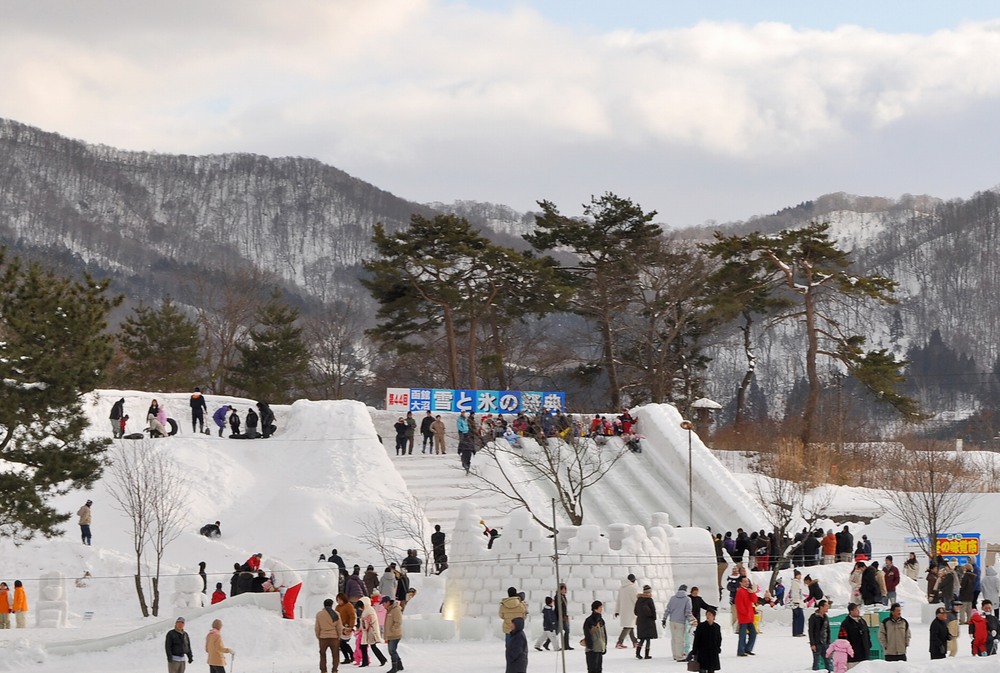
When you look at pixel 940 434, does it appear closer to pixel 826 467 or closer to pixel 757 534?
pixel 826 467

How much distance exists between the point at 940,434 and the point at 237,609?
90.4 meters

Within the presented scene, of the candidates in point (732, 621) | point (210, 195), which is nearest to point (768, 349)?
point (210, 195)

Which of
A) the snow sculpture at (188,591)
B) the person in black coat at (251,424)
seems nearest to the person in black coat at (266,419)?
the person in black coat at (251,424)

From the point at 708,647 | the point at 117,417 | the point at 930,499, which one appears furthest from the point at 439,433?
the point at 708,647

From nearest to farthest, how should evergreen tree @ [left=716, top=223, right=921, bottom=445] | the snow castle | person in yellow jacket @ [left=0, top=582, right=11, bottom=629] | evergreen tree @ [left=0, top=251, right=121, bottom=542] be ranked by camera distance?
evergreen tree @ [left=0, top=251, right=121, bottom=542] < the snow castle < person in yellow jacket @ [left=0, top=582, right=11, bottom=629] < evergreen tree @ [left=716, top=223, right=921, bottom=445]

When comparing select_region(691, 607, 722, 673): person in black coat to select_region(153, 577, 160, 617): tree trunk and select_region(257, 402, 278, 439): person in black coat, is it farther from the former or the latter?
select_region(257, 402, 278, 439): person in black coat

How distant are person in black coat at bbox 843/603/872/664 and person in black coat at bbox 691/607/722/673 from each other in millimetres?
1597

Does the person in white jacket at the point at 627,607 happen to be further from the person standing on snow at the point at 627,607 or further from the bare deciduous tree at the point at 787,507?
the bare deciduous tree at the point at 787,507

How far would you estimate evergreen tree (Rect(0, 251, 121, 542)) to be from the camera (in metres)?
23.0

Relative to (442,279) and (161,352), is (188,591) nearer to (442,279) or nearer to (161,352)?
(442,279)

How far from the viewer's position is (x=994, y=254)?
147 meters

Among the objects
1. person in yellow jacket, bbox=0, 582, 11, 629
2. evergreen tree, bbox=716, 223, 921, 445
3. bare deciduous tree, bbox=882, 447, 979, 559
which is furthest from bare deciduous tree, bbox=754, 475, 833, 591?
person in yellow jacket, bbox=0, 582, 11, 629

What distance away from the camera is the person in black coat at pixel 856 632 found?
1691 cm

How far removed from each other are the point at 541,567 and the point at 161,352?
38045mm
